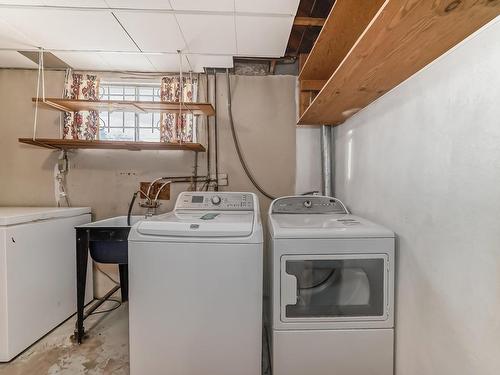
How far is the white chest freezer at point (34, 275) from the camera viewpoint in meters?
1.72

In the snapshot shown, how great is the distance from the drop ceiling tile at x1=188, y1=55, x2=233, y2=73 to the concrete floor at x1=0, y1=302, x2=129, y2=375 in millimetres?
2307

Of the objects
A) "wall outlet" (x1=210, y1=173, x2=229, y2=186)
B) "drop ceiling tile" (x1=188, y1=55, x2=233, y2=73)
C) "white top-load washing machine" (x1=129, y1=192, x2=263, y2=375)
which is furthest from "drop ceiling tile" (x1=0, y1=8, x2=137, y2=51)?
"white top-load washing machine" (x1=129, y1=192, x2=263, y2=375)

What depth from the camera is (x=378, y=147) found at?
165 centimetres

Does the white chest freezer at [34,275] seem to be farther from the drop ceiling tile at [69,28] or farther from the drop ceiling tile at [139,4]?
the drop ceiling tile at [139,4]

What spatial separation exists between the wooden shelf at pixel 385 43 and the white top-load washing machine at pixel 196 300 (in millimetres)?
940

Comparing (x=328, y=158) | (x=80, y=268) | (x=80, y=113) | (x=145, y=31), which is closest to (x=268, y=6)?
(x=145, y=31)

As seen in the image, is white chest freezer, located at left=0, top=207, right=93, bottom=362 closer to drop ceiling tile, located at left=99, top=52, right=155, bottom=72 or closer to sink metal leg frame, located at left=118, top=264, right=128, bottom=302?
sink metal leg frame, located at left=118, top=264, right=128, bottom=302

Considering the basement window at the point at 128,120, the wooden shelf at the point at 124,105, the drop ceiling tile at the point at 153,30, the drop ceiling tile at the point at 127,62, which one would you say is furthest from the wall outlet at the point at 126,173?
the drop ceiling tile at the point at 153,30

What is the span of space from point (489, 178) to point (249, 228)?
3.25ft

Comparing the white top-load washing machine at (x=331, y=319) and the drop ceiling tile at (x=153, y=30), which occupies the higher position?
the drop ceiling tile at (x=153, y=30)

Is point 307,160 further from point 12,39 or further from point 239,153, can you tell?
point 12,39

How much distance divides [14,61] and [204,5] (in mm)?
1998

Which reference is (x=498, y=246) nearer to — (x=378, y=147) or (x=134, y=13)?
(x=378, y=147)

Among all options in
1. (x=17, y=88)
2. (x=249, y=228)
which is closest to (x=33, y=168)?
(x=17, y=88)
